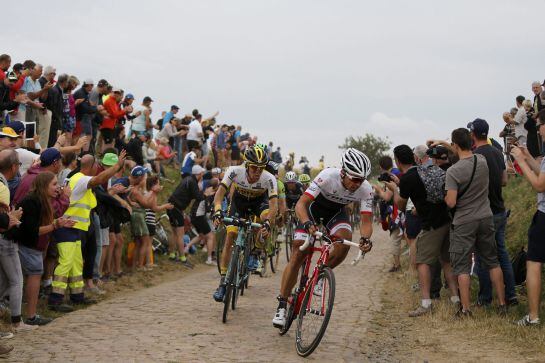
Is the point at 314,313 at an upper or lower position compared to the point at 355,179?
lower

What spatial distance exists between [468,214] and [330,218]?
202 centimetres

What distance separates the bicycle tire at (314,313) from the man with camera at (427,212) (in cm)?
278

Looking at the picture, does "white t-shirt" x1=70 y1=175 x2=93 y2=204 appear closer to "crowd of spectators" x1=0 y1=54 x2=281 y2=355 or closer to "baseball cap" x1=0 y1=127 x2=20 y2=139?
"crowd of spectators" x1=0 y1=54 x2=281 y2=355

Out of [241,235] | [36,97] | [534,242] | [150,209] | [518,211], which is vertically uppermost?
[36,97]

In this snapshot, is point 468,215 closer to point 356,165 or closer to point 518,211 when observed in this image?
point 356,165

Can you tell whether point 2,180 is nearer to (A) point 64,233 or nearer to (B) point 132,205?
(A) point 64,233

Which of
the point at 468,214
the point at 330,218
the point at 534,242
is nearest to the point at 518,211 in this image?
the point at 468,214

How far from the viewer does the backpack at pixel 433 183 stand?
9688 mm

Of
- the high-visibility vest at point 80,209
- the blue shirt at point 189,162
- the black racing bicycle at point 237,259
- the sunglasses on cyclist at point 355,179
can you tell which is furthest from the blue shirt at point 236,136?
the sunglasses on cyclist at point 355,179

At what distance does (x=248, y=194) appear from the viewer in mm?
10789

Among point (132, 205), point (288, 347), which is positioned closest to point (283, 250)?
point (132, 205)

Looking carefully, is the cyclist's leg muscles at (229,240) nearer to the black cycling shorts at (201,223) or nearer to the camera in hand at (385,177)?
the camera in hand at (385,177)

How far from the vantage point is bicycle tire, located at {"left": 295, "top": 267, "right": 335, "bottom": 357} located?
276 inches

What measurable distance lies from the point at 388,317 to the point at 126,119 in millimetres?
11413
